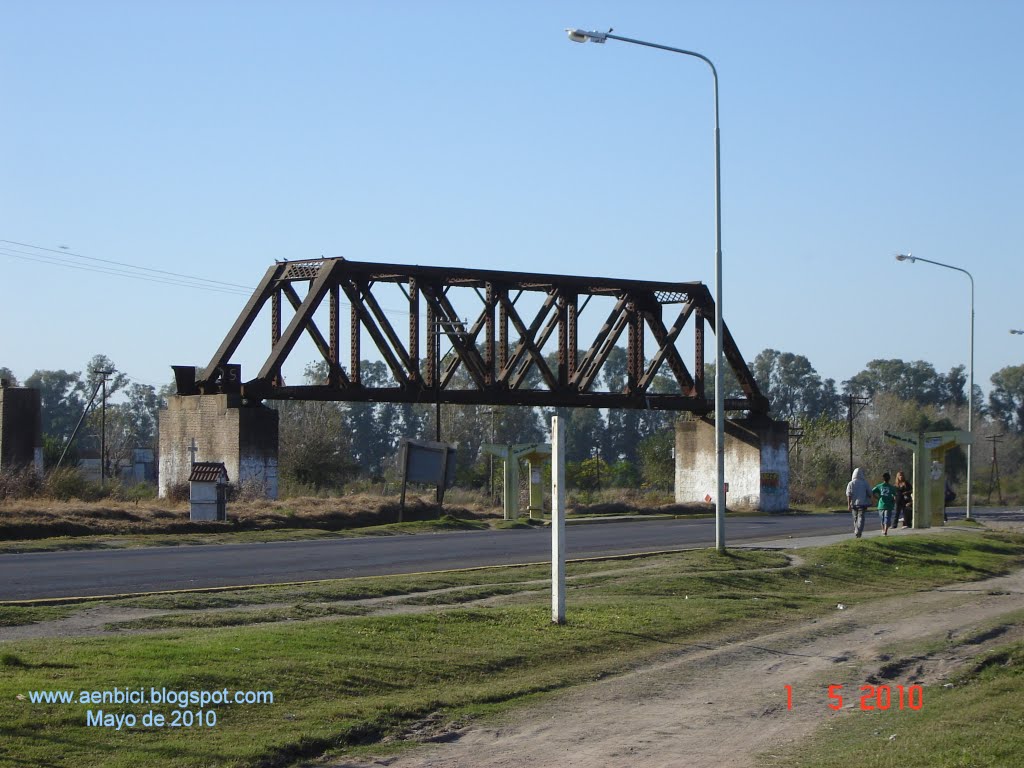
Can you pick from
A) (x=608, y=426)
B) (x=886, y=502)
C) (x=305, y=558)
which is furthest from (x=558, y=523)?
(x=608, y=426)

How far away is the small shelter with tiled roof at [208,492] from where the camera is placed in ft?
102

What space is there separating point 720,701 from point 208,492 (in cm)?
2187

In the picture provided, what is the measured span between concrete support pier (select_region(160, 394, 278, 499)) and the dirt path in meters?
22.5

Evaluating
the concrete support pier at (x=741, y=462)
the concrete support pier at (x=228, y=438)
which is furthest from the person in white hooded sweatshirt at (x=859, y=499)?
the concrete support pier at (x=741, y=462)

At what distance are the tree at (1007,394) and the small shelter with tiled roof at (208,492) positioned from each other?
15014 cm

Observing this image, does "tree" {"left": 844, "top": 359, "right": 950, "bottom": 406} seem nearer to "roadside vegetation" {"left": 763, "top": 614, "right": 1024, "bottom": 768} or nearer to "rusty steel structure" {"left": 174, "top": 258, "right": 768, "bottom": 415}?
"rusty steel structure" {"left": 174, "top": 258, "right": 768, "bottom": 415}

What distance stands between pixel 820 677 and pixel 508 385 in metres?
31.3

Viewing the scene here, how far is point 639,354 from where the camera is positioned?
46.8 m

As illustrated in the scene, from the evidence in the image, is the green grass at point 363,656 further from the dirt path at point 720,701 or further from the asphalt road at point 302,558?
the asphalt road at point 302,558

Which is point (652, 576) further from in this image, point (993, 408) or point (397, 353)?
point (993, 408)

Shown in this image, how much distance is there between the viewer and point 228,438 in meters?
36.4

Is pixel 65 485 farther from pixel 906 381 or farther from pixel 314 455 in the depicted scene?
pixel 906 381

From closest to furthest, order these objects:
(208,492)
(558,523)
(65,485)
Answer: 1. (558,523)
2. (208,492)
3. (65,485)

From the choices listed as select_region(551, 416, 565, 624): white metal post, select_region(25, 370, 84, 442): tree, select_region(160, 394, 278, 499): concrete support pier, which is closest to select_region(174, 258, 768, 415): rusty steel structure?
select_region(160, 394, 278, 499): concrete support pier
